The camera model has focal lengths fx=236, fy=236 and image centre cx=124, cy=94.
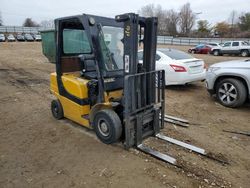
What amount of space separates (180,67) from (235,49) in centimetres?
1917

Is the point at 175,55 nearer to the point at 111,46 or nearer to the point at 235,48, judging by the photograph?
the point at 111,46

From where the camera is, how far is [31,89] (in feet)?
27.2

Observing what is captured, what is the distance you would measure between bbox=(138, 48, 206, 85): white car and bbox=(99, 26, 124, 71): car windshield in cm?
368

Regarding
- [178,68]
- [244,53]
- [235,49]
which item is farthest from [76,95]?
[235,49]

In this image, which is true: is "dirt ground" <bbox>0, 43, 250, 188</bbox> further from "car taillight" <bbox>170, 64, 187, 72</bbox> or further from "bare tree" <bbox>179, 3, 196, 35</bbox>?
"bare tree" <bbox>179, 3, 196, 35</bbox>

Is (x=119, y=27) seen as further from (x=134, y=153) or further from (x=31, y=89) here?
(x=31, y=89)

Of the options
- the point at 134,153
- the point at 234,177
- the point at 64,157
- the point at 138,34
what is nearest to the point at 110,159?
the point at 134,153

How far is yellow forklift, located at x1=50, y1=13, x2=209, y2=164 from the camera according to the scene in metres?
3.67

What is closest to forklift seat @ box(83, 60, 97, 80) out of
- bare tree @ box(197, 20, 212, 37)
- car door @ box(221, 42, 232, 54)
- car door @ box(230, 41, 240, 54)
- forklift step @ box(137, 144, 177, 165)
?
forklift step @ box(137, 144, 177, 165)

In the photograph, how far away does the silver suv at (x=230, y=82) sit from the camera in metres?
5.82

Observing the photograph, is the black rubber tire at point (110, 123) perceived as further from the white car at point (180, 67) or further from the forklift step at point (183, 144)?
the white car at point (180, 67)

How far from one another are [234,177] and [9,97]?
656 centimetres

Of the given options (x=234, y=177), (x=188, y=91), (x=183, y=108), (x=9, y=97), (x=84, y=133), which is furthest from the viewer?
(x=188, y=91)

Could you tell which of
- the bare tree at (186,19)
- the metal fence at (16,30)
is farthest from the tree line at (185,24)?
the metal fence at (16,30)
